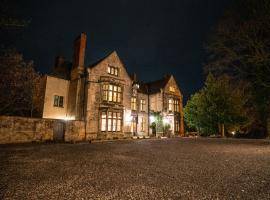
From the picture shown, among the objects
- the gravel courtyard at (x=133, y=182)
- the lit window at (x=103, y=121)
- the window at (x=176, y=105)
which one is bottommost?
the gravel courtyard at (x=133, y=182)

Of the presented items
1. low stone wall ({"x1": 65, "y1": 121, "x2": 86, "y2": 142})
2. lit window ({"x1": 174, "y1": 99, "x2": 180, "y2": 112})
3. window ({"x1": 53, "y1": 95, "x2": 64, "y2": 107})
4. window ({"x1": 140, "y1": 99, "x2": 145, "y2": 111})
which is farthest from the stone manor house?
lit window ({"x1": 174, "y1": 99, "x2": 180, "y2": 112})

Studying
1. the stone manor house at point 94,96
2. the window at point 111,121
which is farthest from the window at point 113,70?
the window at point 111,121

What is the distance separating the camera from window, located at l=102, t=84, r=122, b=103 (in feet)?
70.6

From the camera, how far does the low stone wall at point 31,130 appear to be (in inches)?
560

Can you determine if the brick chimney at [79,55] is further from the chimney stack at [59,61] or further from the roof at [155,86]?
the roof at [155,86]

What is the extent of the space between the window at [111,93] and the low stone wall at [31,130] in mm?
4808

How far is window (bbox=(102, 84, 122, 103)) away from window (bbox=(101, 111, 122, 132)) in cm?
174

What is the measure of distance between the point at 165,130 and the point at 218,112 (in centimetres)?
851

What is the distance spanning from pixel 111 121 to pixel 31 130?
8735 millimetres

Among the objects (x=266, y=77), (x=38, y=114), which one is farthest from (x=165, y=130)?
(x=38, y=114)

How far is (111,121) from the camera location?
21.7 m

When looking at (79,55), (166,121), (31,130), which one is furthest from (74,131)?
(166,121)

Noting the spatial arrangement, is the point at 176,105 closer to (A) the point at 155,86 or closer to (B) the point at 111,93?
(A) the point at 155,86

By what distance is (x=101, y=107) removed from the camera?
20719mm
